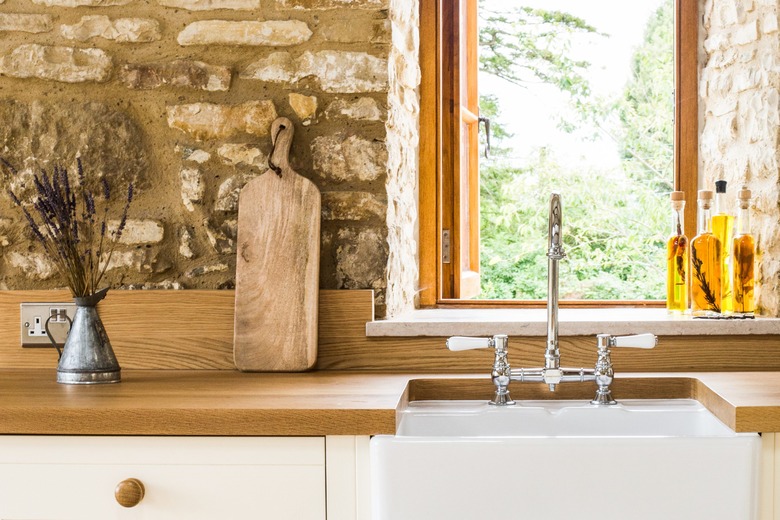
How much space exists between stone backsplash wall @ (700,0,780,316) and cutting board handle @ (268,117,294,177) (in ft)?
3.53

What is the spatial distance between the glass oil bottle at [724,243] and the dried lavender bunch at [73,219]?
52.0 inches

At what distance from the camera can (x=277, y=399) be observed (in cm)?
140

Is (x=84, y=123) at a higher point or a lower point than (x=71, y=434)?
higher

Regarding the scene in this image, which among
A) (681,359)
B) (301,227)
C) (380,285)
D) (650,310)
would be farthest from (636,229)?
(301,227)

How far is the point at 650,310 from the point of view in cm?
207

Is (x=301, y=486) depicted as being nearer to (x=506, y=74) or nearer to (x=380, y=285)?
(x=380, y=285)

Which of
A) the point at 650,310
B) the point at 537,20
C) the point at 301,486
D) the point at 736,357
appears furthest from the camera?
the point at 537,20

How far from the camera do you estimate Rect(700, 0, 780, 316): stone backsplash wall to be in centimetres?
182

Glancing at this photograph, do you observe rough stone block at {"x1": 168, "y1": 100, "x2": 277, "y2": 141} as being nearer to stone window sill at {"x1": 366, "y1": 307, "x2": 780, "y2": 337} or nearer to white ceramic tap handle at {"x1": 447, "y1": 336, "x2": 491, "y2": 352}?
stone window sill at {"x1": 366, "y1": 307, "x2": 780, "y2": 337}

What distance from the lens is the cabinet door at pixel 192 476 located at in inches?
52.0

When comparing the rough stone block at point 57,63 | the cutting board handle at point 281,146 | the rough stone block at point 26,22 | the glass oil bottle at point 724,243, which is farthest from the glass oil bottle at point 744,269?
the rough stone block at point 26,22

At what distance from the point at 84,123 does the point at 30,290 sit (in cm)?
40

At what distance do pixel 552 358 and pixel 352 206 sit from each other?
0.55 meters

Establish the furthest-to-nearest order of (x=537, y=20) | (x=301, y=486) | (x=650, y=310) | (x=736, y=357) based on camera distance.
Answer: (x=537, y=20) → (x=650, y=310) → (x=736, y=357) → (x=301, y=486)
